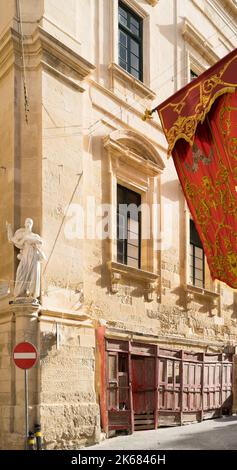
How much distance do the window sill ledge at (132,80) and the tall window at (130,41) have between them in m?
0.45

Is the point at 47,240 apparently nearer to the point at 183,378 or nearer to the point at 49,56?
the point at 49,56

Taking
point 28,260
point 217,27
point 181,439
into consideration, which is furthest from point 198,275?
point 217,27

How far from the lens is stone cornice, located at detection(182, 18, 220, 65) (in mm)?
17641

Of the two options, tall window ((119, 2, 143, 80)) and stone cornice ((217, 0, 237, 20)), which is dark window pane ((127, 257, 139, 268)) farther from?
stone cornice ((217, 0, 237, 20))

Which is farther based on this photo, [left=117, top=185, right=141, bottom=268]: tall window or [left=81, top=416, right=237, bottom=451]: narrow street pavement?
[left=117, top=185, right=141, bottom=268]: tall window

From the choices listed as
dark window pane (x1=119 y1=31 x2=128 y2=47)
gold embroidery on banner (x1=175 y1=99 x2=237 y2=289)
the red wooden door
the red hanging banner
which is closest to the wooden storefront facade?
the red wooden door

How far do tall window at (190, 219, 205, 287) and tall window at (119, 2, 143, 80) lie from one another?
179 inches

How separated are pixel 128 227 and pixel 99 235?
4.49 ft

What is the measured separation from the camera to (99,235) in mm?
13195

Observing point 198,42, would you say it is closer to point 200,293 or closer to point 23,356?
point 200,293

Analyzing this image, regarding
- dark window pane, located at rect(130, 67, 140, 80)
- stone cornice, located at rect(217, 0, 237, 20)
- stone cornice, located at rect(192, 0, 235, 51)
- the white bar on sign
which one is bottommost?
the white bar on sign

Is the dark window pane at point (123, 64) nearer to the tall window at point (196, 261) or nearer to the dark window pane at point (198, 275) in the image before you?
the tall window at point (196, 261)

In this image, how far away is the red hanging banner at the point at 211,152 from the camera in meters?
9.54
